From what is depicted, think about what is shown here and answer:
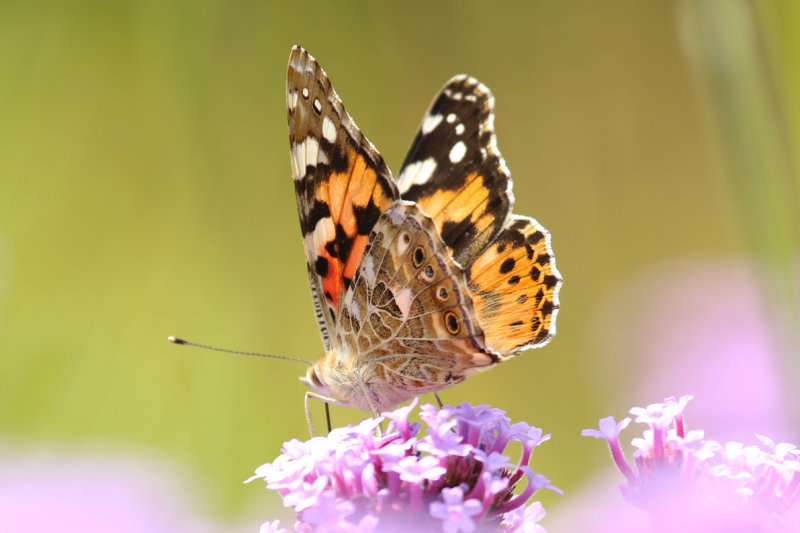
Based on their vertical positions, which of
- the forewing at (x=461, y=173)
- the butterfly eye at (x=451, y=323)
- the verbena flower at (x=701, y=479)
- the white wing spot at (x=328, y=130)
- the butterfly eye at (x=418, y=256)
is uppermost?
the white wing spot at (x=328, y=130)

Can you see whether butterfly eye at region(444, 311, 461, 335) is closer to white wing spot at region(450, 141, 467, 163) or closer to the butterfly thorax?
the butterfly thorax

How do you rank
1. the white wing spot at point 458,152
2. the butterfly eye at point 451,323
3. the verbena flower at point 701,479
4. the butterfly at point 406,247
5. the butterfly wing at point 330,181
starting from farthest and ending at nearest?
the white wing spot at point 458,152 → the butterfly wing at point 330,181 → the butterfly at point 406,247 → the butterfly eye at point 451,323 → the verbena flower at point 701,479

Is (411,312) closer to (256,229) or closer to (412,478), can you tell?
(412,478)

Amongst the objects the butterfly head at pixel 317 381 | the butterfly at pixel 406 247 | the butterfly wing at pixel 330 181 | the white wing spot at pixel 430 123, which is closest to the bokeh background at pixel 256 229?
the butterfly head at pixel 317 381

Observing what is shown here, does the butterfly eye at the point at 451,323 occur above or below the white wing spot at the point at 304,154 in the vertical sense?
below

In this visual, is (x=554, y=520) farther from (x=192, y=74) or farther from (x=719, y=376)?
(x=192, y=74)

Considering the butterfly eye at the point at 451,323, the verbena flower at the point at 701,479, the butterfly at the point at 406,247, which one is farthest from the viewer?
the butterfly at the point at 406,247

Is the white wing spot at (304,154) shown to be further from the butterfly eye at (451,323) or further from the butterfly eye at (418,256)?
the butterfly eye at (451,323)

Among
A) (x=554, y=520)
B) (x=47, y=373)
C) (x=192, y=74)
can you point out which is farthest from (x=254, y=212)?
(x=554, y=520)
